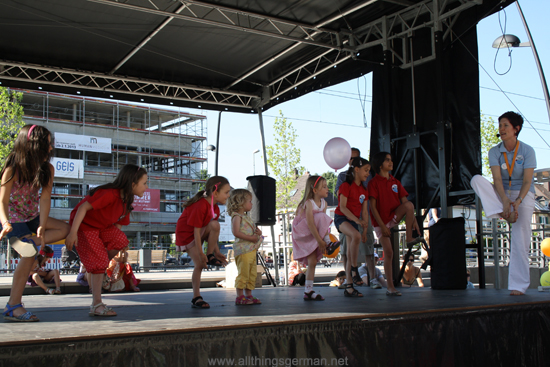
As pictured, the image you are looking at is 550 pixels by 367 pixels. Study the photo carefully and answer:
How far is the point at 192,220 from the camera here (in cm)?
404

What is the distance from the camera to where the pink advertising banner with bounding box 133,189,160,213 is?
4038 centimetres

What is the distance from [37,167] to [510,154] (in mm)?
4085

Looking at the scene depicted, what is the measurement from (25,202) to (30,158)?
290mm

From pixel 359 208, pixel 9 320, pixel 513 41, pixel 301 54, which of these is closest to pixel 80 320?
pixel 9 320

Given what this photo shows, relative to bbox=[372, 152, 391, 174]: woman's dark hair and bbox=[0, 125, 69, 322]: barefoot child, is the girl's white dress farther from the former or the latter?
bbox=[0, 125, 69, 322]: barefoot child

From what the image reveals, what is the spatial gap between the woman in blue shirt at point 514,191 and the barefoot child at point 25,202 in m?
3.75

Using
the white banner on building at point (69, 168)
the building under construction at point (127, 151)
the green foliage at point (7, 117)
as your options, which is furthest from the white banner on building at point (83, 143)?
the green foliage at point (7, 117)

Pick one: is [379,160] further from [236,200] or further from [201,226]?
[201,226]

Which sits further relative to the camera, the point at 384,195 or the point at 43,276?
the point at 43,276

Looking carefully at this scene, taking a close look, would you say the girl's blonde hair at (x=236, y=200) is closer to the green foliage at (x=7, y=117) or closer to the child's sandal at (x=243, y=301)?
the child's sandal at (x=243, y=301)

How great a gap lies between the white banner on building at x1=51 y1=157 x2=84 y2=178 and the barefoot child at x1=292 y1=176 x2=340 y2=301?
3616 cm

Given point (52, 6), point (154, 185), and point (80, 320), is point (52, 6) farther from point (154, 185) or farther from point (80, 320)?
point (154, 185)

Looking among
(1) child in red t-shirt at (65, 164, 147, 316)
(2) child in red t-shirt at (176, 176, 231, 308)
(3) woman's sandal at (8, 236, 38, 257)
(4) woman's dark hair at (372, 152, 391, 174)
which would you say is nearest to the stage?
(1) child in red t-shirt at (65, 164, 147, 316)

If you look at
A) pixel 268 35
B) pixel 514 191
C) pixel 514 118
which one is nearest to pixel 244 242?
pixel 514 191
